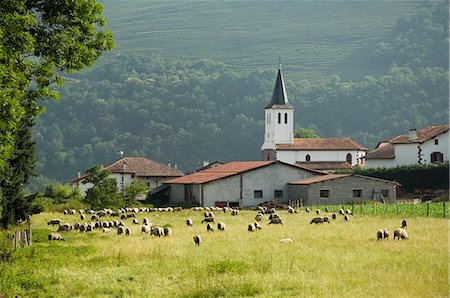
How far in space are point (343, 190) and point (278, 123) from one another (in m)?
60.1

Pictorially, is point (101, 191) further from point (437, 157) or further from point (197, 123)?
point (197, 123)

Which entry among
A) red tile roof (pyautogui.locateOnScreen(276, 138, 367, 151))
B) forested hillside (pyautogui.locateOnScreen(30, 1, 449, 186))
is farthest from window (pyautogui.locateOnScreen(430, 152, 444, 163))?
forested hillside (pyautogui.locateOnScreen(30, 1, 449, 186))

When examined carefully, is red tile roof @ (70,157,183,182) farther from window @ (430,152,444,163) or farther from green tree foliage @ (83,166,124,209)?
green tree foliage @ (83,166,124,209)

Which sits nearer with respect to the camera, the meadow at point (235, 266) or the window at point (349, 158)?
the meadow at point (235, 266)

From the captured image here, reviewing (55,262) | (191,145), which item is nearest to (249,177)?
(55,262)

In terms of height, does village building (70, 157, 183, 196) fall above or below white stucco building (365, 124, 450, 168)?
below

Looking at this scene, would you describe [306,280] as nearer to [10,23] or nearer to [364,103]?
[10,23]

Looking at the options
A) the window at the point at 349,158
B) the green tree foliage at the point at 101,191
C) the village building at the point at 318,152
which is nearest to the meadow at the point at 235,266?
the green tree foliage at the point at 101,191

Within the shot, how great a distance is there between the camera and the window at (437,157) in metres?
87.2

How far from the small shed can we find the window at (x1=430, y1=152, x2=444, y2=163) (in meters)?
18.8

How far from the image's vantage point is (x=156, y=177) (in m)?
102

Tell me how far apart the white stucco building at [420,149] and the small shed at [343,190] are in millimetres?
18328

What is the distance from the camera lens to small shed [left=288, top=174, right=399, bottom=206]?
228 feet

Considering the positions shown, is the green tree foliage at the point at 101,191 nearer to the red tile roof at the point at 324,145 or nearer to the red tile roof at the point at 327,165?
the red tile roof at the point at 327,165
